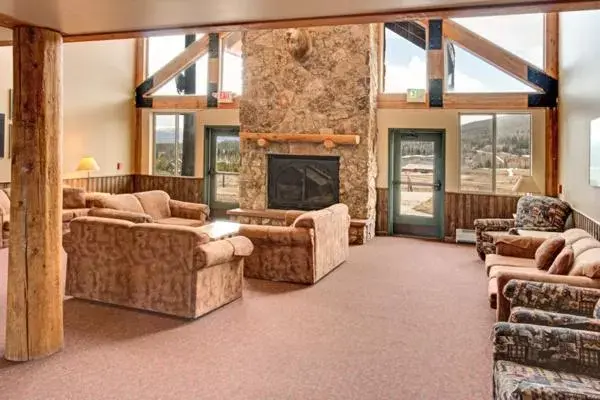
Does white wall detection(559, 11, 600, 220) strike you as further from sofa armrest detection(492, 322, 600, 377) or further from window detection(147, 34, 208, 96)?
window detection(147, 34, 208, 96)

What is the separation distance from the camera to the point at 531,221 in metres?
6.93

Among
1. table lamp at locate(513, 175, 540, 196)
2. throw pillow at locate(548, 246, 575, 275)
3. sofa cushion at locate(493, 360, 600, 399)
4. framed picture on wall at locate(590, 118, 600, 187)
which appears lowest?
sofa cushion at locate(493, 360, 600, 399)

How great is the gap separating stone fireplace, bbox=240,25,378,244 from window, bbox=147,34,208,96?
1691 millimetres

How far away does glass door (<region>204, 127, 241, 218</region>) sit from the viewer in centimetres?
1062

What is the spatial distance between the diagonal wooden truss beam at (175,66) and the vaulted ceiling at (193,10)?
743cm

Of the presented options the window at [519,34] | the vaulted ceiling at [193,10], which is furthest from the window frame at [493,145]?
the vaulted ceiling at [193,10]

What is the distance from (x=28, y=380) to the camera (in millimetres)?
3178

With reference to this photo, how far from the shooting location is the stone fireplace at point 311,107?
28.3 feet

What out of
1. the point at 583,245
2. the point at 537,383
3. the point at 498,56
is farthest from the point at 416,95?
the point at 537,383

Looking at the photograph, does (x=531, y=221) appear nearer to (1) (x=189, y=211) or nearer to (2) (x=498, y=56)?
(2) (x=498, y=56)

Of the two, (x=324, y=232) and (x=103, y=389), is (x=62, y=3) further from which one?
(x=324, y=232)

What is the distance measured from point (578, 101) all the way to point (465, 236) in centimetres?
308

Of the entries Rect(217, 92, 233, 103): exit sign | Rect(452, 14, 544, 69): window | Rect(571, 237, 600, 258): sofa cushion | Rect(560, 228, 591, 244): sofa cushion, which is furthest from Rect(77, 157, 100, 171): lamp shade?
Rect(571, 237, 600, 258): sofa cushion

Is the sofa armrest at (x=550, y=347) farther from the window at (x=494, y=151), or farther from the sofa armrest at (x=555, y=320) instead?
the window at (x=494, y=151)
